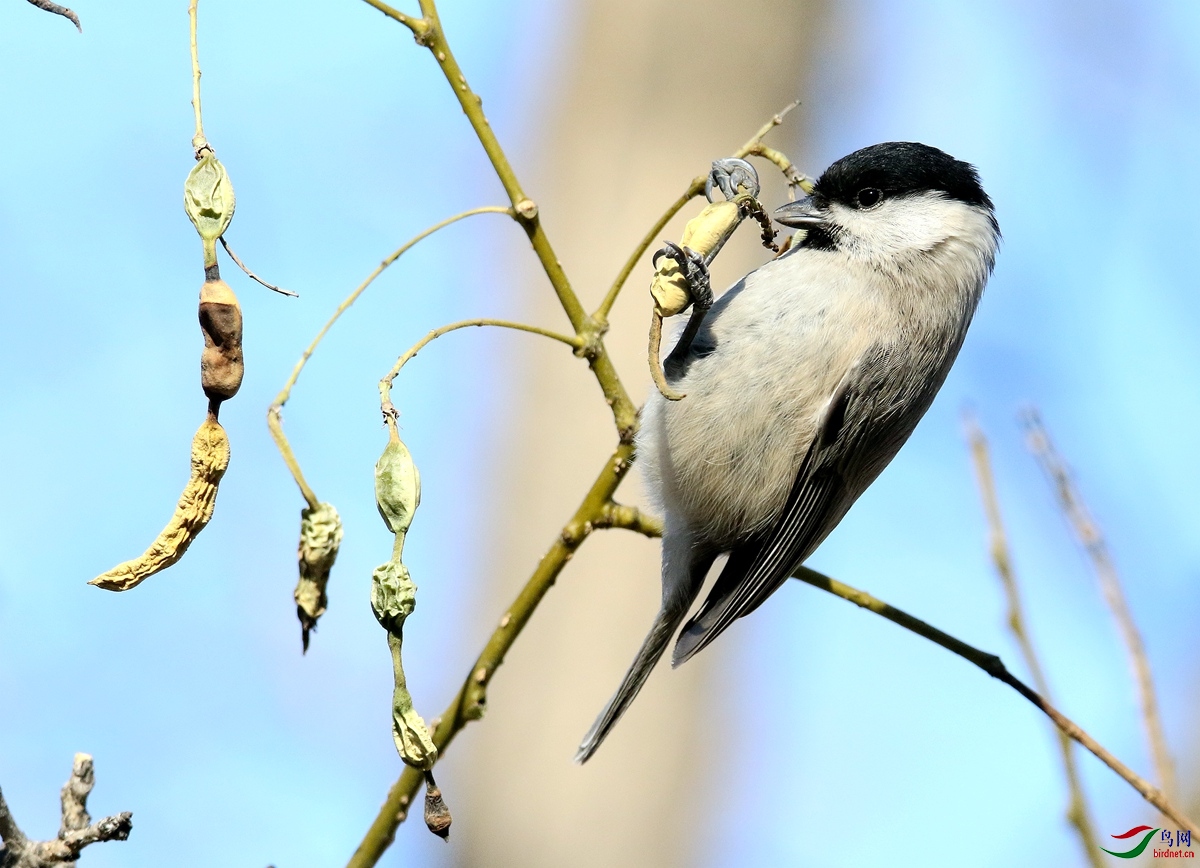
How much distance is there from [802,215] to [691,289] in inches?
37.0

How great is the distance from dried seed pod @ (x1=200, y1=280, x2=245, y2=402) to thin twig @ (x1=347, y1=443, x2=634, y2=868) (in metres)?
0.67

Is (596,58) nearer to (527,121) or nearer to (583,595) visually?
(527,121)

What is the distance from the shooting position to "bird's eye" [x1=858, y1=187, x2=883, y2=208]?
2.75 metres

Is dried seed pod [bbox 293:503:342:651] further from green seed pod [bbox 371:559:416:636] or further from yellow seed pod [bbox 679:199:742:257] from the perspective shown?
yellow seed pod [bbox 679:199:742:257]

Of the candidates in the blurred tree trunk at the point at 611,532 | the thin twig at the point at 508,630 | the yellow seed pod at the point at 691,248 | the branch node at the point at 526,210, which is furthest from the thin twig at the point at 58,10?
the blurred tree trunk at the point at 611,532

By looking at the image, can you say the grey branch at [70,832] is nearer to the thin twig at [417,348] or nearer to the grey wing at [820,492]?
the thin twig at [417,348]

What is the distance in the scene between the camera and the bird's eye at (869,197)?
2.75m

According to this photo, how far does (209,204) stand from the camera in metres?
1.37

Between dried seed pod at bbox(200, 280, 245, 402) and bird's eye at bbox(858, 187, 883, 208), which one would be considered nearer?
dried seed pod at bbox(200, 280, 245, 402)

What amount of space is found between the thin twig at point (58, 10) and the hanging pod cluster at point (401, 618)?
606mm

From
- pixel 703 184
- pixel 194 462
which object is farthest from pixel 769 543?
pixel 194 462

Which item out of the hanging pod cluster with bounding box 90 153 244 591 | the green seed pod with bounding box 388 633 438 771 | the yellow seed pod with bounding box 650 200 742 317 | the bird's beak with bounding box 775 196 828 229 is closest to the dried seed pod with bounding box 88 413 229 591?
the hanging pod cluster with bounding box 90 153 244 591

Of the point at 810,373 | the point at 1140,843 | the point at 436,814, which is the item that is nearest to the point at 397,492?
the point at 436,814

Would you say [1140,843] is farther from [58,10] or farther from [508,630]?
[58,10]
